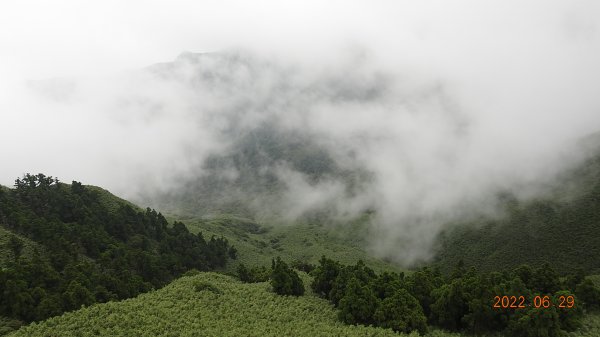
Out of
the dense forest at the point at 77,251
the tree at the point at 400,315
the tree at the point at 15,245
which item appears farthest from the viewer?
the tree at the point at 15,245

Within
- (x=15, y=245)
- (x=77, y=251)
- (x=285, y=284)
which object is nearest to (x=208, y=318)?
(x=285, y=284)

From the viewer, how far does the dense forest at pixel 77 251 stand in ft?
276

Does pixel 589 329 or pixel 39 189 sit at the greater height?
pixel 39 189

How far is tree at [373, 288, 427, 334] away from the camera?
63.0 meters

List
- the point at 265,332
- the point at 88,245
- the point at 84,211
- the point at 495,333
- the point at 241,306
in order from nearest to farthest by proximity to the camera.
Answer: the point at 265,332, the point at 495,333, the point at 241,306, the point at 88,245, the point at 84,211

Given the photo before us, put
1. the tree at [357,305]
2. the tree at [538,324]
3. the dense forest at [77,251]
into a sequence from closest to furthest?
the tree at [538,324], the tree at [357,305], the dense forest at [77,251]

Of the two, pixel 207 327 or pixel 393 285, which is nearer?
pixel 207 327

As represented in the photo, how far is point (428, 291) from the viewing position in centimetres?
7631

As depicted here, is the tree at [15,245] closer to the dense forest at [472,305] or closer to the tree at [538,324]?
the dense forest at [472,305]

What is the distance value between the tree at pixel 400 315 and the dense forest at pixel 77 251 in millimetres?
64424

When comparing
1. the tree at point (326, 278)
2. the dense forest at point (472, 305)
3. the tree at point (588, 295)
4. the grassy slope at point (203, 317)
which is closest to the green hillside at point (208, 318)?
the grassy slope at point (203, 317)

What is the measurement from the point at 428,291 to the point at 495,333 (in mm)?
14845

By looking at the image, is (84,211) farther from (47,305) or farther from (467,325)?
(467,325)

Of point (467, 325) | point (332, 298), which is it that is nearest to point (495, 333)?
point (467, 325)
